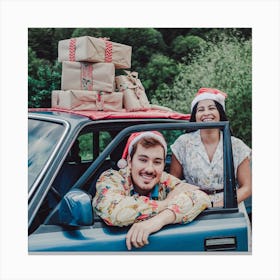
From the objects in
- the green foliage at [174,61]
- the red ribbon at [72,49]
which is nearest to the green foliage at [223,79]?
the green foliage at [174,61]

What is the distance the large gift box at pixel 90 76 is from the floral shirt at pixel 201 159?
0.69 meters

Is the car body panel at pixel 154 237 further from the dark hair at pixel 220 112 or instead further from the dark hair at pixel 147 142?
the dark hair at pixel 220 112

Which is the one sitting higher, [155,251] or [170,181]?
[170,181]

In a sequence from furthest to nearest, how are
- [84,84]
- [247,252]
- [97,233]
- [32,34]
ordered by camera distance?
[32,34]
[84,84]
[247,252]
[97,233]

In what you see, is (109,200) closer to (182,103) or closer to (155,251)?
(155,251)

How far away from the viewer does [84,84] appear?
148 inches

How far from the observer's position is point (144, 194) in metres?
3.35

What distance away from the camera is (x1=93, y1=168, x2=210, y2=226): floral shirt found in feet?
10.0

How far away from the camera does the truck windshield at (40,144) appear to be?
3.13m

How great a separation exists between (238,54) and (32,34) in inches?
64.4

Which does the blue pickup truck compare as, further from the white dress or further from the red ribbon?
the red ribbon

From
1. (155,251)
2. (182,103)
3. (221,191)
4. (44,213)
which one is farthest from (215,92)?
(44,213)

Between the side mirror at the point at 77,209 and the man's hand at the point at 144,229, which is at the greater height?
the side mirror at the point at 77,209

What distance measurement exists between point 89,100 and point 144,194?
839mm
